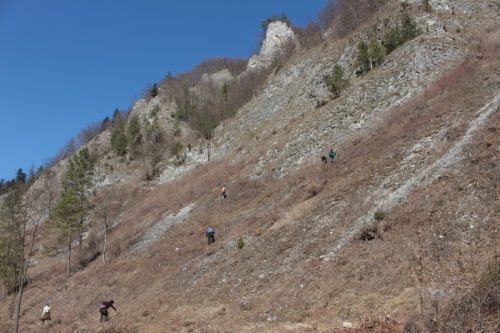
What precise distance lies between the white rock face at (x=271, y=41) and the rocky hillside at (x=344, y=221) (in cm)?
4213

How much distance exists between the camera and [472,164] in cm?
1892

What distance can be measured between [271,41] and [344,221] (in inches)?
3414

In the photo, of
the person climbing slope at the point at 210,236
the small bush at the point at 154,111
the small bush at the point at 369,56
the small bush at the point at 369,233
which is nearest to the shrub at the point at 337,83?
the small bush at the point at 369,56

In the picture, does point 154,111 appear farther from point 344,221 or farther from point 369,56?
point 344,221

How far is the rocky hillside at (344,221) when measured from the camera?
557 inches

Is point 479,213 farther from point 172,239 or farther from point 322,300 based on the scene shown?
point 172,239

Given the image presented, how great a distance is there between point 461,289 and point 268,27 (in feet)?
323

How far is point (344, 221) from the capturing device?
21.0 meters

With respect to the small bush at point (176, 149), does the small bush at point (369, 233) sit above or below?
below

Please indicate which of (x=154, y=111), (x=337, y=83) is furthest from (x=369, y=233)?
(x=154, y=111)

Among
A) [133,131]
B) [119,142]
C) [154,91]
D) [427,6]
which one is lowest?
[427,6]

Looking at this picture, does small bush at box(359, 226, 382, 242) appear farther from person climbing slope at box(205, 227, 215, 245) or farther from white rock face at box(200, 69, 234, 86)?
white rock face at box(200, 69, 234, 86)

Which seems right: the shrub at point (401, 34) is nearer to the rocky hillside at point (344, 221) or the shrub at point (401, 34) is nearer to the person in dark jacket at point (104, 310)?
the rocky hillside at point (344, 221)

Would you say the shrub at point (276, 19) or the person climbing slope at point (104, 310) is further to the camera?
the shrub at point (276, 19)
